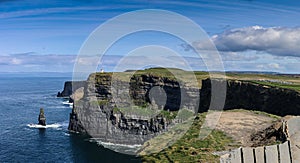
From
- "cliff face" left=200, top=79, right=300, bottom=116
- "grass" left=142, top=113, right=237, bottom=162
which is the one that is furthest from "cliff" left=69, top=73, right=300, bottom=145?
"grass" left=142, top=113, right=237, bottom=162

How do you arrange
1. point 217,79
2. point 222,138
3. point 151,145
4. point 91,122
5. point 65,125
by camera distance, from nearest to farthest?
1. point 151,145
2. point 222,138
3. point 217,79
4. point 91,122
5. point 65,125

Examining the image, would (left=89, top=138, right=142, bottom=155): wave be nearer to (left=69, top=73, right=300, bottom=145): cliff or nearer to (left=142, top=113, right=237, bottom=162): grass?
(left=69, top=73, right=300, bottom=145): cliff

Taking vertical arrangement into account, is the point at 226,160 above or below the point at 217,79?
below

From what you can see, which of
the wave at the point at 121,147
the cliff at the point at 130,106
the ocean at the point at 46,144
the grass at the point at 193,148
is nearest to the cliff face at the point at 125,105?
the cliff at the point at 130,106

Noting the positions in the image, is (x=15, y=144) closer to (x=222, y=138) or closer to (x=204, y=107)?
(x=204, y=107)

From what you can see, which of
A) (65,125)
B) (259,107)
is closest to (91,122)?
(65,125)

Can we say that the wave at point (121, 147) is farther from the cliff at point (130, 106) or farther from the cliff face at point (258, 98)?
the cliff face at point (258, 98)
